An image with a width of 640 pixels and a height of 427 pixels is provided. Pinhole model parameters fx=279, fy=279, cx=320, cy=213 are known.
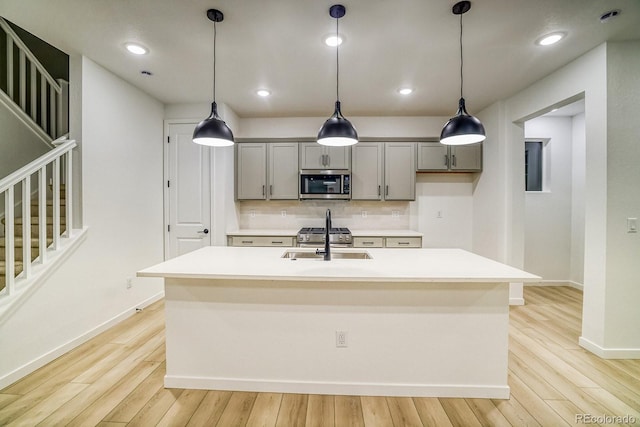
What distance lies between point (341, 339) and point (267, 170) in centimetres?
286

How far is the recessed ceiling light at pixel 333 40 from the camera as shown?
2274 mm

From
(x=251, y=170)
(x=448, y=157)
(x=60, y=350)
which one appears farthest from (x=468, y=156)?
(x=60, y=350)

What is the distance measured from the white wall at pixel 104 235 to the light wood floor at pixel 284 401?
0.89 ft

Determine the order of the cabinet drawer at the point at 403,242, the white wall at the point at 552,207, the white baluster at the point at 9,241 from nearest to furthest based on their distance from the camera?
the white baluster at the point at 9,241
the cabinet drawer at the point at 403,242
the white wall at the point at 552,207

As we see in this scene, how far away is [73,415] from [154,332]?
1118 mm

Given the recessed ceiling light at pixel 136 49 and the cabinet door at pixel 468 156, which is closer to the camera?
the recessed ceiling light at pixel 136 49

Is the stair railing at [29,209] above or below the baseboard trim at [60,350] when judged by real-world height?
above

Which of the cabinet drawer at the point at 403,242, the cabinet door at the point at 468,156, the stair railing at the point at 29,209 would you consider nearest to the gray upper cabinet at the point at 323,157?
the cabinet drawer at the point at 403,242

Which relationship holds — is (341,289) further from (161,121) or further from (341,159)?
(161,121)

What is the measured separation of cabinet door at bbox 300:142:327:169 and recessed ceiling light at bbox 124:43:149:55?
2125mm

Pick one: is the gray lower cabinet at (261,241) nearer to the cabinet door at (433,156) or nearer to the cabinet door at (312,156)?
the cabinet door at (312,156)

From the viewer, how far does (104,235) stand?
9.52ft

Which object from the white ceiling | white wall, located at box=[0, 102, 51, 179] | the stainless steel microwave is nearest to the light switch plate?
the white ceiling

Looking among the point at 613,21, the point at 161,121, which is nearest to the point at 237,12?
the point at 161,121
